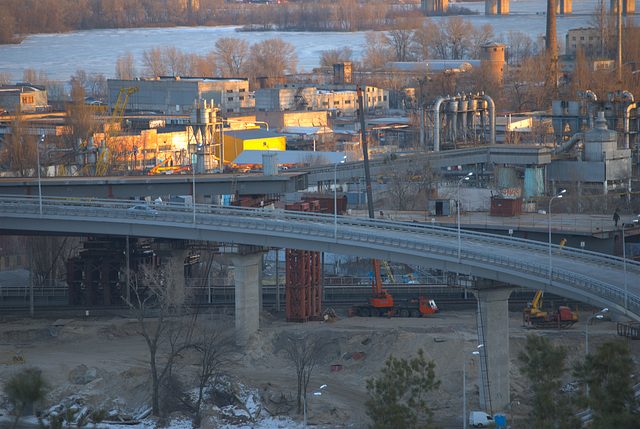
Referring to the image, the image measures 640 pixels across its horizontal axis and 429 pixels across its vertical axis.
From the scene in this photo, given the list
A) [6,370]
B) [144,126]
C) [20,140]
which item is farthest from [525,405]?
[144,126]

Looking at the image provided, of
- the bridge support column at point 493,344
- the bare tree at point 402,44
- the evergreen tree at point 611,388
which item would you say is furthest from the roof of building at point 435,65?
the evergreen tree at point 611,388

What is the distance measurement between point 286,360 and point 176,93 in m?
72.6

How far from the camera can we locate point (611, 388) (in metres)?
21.3

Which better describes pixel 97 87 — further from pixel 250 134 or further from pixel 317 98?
pixel 250 134

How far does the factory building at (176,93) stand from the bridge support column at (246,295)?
210 ft

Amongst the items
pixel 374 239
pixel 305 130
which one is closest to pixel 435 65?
pixel 305 130

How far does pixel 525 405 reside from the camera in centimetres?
3666

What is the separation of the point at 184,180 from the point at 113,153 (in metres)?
29.7

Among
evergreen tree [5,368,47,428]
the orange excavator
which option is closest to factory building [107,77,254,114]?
the orange excavator

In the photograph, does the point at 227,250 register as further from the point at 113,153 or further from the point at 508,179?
the point at 113,153

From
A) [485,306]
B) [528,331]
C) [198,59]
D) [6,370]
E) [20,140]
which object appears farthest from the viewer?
[198,59]

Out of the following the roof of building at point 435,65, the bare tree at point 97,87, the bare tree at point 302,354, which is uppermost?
the roof of building at point 435,65

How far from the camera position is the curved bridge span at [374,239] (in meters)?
34.5

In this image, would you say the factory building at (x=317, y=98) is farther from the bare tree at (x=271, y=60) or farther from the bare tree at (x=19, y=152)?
the bare tree at (x=19, y=152)
